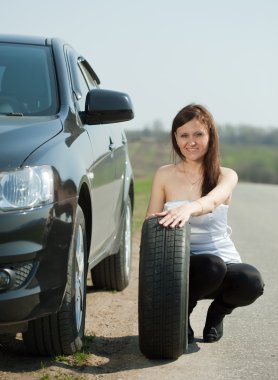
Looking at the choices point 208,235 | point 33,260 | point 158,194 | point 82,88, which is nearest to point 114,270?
point 82,88

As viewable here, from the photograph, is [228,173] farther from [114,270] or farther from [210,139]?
[114,270]

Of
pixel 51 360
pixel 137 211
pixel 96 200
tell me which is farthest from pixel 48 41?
pixel 137 211

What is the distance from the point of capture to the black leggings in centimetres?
558

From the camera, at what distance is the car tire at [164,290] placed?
5180 mm

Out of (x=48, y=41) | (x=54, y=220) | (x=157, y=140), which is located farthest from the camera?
(x=157, y=140)

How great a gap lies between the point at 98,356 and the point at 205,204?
1048 mm

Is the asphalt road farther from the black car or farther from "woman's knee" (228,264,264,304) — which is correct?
the black car

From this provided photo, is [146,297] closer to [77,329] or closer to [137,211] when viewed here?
[77,329]

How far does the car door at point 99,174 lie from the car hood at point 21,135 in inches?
20.2

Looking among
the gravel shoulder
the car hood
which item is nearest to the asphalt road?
the gravel shoulder

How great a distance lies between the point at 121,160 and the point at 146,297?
2418 mm

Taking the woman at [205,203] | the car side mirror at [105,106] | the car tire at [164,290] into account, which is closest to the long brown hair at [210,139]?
the woman at [205,203]

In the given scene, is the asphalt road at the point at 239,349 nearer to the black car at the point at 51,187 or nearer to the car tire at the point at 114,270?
the black car at the point at 51,187

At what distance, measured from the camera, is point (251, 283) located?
5664 millimetres
